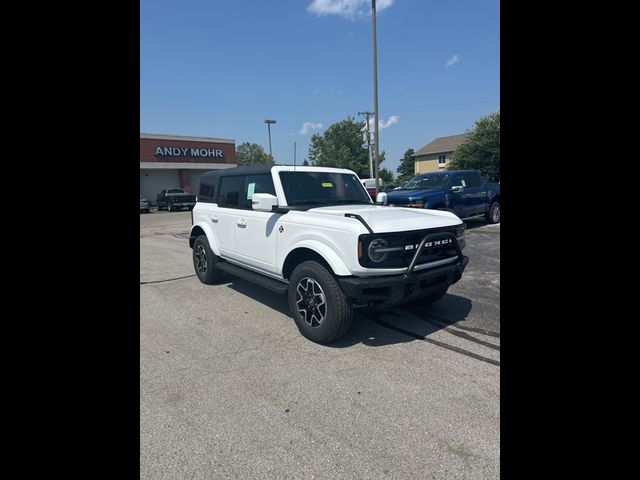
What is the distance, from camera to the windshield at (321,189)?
4.81 metres

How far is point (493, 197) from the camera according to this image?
41.1 ft

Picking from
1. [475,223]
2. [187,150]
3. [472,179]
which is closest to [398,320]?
[472,179]

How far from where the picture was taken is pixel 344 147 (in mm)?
42000

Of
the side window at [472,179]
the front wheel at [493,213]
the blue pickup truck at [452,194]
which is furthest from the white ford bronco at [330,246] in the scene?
the front wheel at [493,213]

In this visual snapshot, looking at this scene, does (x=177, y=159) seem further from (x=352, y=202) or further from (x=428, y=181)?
(x=352, y=202)

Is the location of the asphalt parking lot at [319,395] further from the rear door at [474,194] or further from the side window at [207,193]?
the rear door at [474,194]

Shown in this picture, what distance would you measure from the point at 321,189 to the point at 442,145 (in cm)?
5315

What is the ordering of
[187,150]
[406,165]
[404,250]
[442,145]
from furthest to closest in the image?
1. [406,165]
2. [442,145]
3. [187,150]
4. [404,250]

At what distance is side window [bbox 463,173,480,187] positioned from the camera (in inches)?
453

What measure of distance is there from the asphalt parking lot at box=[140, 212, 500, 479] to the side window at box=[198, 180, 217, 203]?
2.17 m
